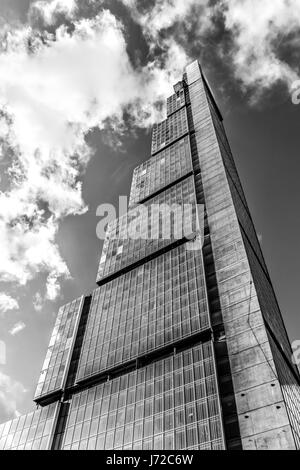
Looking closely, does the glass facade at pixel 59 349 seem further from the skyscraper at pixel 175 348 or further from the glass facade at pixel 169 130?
the glass facade at pixel 169 130

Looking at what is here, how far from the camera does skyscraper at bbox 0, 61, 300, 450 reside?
46094 mm

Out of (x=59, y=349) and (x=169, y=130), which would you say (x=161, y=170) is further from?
(x=59, y=349)

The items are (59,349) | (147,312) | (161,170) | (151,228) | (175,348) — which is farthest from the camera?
(161,170)

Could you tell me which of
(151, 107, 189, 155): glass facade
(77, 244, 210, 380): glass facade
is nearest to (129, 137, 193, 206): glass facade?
(151, 107, 189, 155): glass facade

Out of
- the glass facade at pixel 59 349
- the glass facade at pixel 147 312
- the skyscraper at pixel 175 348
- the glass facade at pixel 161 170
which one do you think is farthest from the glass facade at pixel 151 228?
the glass facade at pixel 59 349

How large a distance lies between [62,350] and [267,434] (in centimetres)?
4476

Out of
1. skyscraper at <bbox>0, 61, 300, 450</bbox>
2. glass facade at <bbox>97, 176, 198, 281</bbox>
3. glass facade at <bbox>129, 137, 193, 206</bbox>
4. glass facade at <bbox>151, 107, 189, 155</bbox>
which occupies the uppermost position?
glass facade at <bbox>151, 107, 189, 155</bbox>

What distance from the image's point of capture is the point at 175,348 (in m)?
58.9

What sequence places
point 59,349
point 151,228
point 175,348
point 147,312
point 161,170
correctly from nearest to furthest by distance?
point 175,348 → point 147,312 → point 59,349 → point 151,228 → point 161,170

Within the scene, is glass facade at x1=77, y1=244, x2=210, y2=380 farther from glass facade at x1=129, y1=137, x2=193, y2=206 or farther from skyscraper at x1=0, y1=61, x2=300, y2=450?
glass facade at x1=129, y1=137, x2=193, y2=206

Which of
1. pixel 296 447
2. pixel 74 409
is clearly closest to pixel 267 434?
pixel 296 447

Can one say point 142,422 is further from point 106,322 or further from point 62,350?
point 62,350

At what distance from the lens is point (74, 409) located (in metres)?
60.3

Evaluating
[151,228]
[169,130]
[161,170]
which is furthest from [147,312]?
[169,130]
